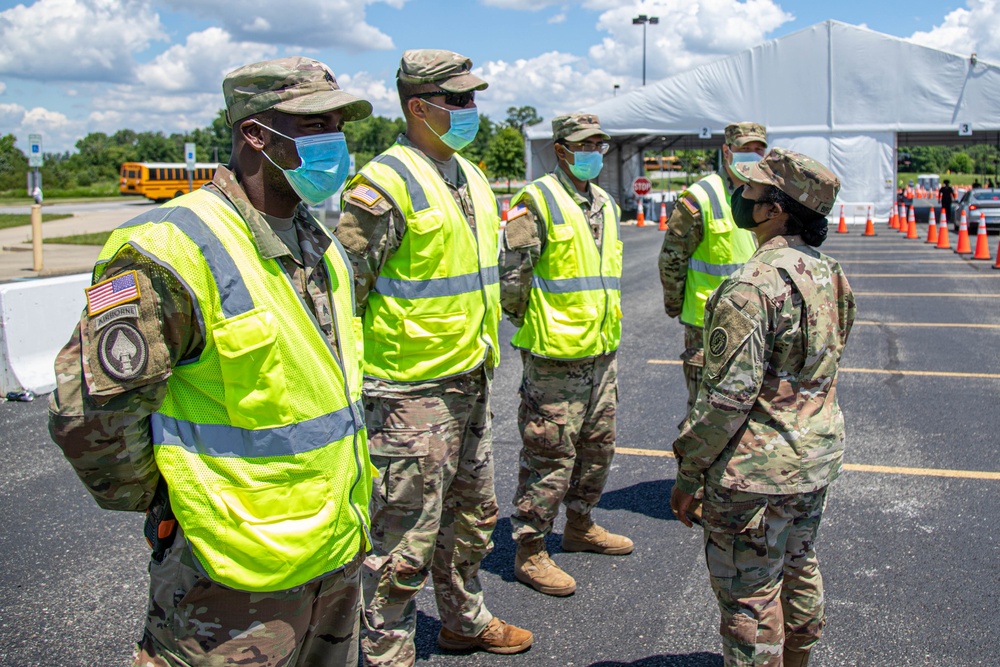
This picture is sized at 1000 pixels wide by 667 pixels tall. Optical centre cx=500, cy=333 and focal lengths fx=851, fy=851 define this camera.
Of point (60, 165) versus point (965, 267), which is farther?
point (60, 165)

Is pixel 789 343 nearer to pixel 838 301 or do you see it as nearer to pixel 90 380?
pixel 838 301

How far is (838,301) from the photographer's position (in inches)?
114

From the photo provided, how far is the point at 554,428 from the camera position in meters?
4.14

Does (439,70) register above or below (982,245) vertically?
above

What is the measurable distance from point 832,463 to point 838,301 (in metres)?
0.55

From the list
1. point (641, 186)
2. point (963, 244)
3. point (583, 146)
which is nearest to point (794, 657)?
point (583, 146)

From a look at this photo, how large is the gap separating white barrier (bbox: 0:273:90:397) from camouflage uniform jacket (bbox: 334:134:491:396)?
5.12m

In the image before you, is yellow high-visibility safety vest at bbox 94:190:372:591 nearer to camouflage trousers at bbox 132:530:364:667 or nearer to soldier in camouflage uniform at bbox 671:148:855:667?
camouflage trousers at bbox 132:530:364:667

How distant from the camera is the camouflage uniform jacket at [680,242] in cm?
484

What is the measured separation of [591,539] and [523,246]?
1574mm

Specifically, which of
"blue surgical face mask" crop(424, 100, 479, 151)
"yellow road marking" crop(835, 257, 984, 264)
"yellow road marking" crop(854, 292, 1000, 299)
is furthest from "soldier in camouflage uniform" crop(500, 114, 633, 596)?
"yellow road marking" crop(835, 257, 984, 264)

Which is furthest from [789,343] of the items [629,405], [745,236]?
[629,405]

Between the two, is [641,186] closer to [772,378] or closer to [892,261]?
[892,261]

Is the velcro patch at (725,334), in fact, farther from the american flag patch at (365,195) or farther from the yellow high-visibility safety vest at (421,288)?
the american flag patch at (365,195)
